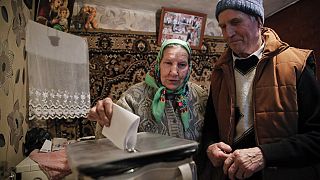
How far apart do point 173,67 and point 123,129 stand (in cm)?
63

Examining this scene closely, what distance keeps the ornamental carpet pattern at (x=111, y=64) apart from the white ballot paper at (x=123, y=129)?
68.2 inches

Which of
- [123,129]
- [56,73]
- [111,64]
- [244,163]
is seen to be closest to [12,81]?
[56,73]

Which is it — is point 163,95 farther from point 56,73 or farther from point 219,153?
point 56,73

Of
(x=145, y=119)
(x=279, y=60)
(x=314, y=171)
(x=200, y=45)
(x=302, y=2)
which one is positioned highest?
(x=302, y=2)

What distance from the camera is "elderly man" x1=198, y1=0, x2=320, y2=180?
72 cm

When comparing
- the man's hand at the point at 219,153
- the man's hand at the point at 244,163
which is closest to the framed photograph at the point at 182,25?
the man's hand at the point at 219,153

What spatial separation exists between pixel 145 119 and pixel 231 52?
0.44 metres

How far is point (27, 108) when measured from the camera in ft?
5.78

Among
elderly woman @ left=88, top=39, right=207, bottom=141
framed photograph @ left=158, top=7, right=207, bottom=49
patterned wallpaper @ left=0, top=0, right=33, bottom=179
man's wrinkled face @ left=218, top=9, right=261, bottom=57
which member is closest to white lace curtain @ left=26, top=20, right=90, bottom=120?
patterned wallpaper @ left=0, top=0, right=33, bottom=179

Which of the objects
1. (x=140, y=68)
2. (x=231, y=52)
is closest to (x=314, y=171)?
(x=231, y=52)

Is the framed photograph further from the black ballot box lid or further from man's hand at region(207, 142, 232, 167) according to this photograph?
the black ballot box lid

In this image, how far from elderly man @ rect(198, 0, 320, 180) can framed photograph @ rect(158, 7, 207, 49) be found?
1460 mm

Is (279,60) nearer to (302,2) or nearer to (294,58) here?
(294,58)

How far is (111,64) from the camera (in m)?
2.23
